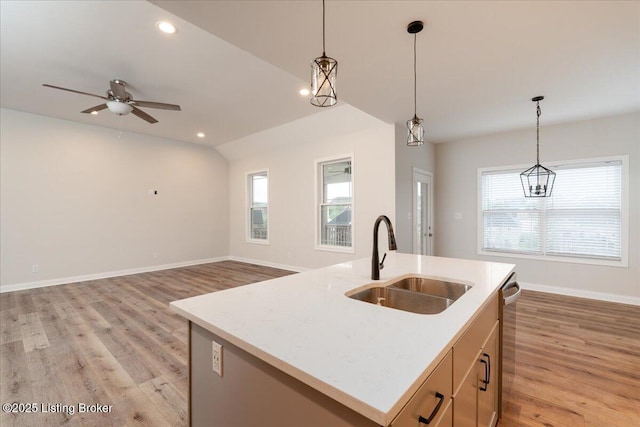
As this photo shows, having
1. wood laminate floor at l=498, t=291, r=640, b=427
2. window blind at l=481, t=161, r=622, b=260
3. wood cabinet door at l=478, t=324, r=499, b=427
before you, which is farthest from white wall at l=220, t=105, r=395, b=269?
wood cabinet door at l=478, t=324, r=499, b=427

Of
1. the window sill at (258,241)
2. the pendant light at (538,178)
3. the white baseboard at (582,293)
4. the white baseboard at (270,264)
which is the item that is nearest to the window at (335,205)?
the white baseboard at (270,264)

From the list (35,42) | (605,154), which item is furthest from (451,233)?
(35,42)

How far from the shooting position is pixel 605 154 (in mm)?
4094

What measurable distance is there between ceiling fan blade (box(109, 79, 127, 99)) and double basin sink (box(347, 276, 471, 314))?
146 inches

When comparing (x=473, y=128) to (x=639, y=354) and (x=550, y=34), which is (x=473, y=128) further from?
(x=639, y=354)

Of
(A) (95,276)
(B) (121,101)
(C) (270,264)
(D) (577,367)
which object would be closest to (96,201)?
(A) (95,276)

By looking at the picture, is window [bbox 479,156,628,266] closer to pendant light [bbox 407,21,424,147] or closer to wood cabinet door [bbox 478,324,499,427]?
pendant light [bbox 407,21,424,147]

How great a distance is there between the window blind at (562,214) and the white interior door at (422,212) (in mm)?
909

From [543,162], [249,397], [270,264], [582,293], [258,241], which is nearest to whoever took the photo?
[249,397]

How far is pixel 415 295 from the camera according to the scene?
5.18 ft

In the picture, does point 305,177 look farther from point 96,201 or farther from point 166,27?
point 96,201

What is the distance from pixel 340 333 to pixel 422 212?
15.7 ft

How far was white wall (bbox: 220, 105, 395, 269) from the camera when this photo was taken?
4.66 metres

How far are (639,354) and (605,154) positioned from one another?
2893 millimetres
